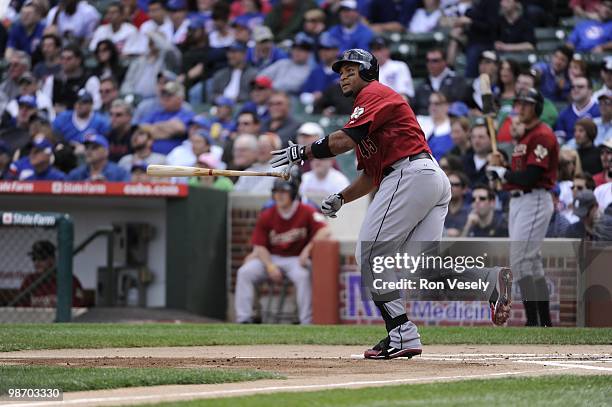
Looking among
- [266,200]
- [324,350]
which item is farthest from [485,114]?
[324,350]

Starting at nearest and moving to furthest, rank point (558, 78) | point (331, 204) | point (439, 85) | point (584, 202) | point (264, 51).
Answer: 1. point (331, 204)
2. point (584, 202)
3. point (558, 78)
4. point (439, 85)
5. point (264, 51)

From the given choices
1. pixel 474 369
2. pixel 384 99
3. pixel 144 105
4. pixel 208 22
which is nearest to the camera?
pixel 474 369

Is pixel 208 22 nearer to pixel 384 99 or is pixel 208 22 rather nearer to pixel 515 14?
pixel 515 14

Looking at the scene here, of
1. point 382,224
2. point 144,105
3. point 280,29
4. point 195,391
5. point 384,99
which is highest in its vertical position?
point 280,29

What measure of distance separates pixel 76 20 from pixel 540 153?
1110 centimetres

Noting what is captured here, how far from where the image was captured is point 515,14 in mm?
16281

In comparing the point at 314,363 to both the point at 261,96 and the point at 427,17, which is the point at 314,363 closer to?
the point at 261,96

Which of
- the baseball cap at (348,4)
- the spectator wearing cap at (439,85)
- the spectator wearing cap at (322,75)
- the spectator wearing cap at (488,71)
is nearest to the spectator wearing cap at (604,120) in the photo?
the spectator wearing cap at (488,71)

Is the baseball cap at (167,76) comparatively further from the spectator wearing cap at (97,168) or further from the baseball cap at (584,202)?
the baseball cap at (584,202)

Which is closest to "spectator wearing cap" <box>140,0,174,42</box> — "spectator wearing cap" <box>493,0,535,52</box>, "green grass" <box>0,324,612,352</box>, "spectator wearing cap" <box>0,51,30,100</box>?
"spectator wearing cap" <box>0,51,30,100</box>

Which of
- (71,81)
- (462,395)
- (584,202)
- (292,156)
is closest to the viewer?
(462,395)

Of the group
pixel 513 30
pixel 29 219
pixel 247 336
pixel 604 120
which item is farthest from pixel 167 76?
pixel 247 336

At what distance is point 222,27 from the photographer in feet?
60.5

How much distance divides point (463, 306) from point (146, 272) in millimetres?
3978
